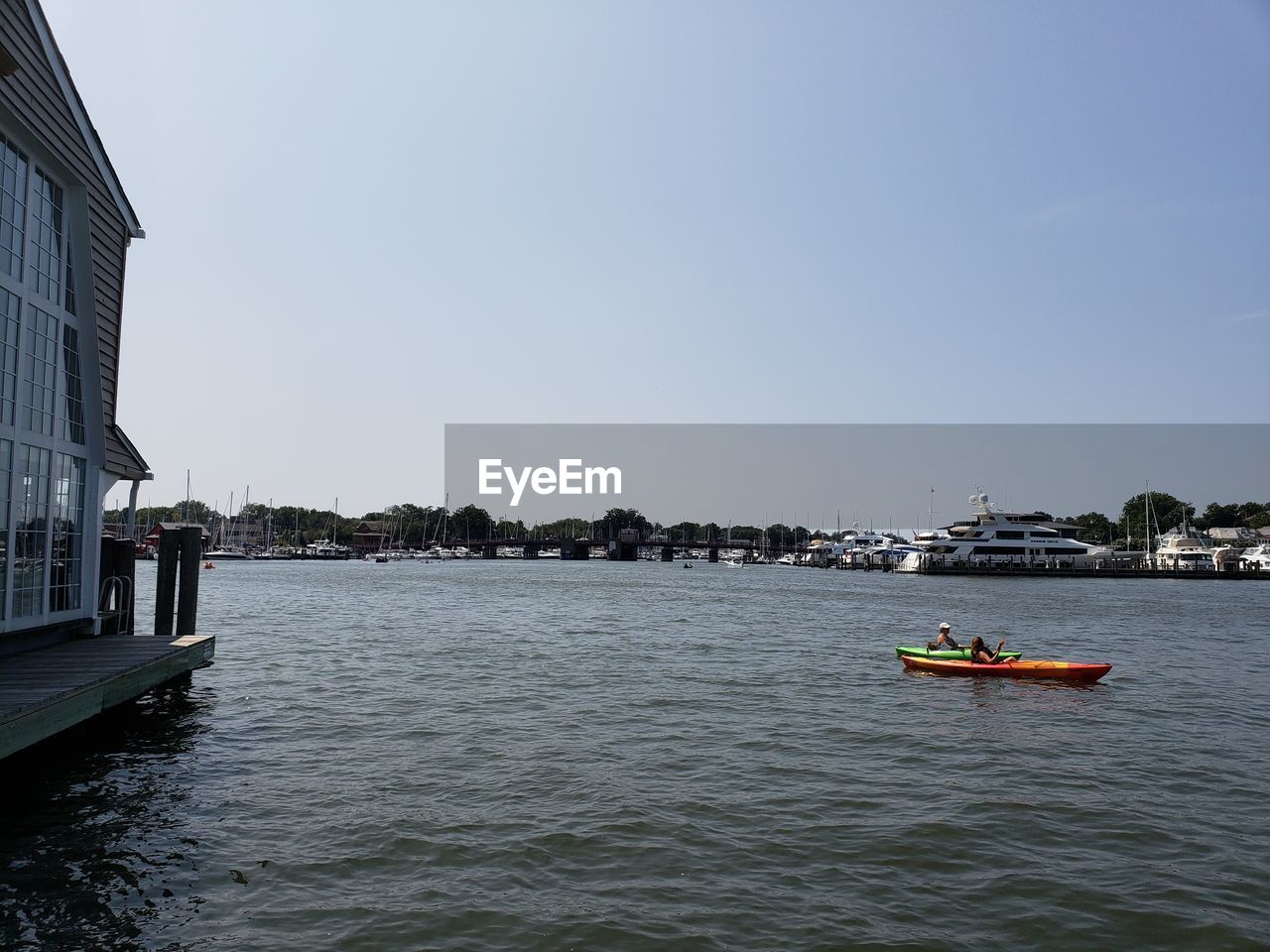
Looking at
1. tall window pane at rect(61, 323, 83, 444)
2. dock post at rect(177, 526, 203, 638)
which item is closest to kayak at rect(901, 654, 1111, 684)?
dock post at rect(177, 526, 203, 638)

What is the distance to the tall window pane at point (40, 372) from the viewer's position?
49.1 ft

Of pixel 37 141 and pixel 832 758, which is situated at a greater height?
pixel 37 141

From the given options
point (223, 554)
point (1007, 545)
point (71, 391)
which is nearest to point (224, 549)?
point (223, 554)

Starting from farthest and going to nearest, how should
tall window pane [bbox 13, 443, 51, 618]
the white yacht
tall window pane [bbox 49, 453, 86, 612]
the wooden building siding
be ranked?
the white yacht < tall window pane [bbox 49, 453, 86, 612] < tall window pane [bbox 13, 443, 51, 618] < the wooden building siding

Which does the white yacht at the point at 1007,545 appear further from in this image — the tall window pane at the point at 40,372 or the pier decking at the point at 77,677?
the tall window pane at the point at 40,372

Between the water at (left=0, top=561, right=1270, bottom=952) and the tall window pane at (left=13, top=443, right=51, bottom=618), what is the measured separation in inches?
108

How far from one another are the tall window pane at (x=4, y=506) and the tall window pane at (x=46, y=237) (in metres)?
3.14

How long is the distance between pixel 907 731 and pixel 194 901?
44.9ft

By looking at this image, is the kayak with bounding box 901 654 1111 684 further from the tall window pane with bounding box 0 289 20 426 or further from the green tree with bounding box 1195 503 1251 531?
the green tree with bounding box 1195 503 1251 531

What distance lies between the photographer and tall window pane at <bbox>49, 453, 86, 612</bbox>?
639 inches

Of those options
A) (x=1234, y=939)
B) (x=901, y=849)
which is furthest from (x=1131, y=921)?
(x=901, y=849)

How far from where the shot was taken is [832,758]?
15.2m

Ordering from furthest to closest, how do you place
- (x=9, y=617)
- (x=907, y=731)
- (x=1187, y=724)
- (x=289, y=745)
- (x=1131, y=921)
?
(x=1187, y=724) → (x=907, y=731) → (x=289, y=745) → (x=9, y=617) → (x=1131, y=921)

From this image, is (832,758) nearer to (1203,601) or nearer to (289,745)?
(289,745)
